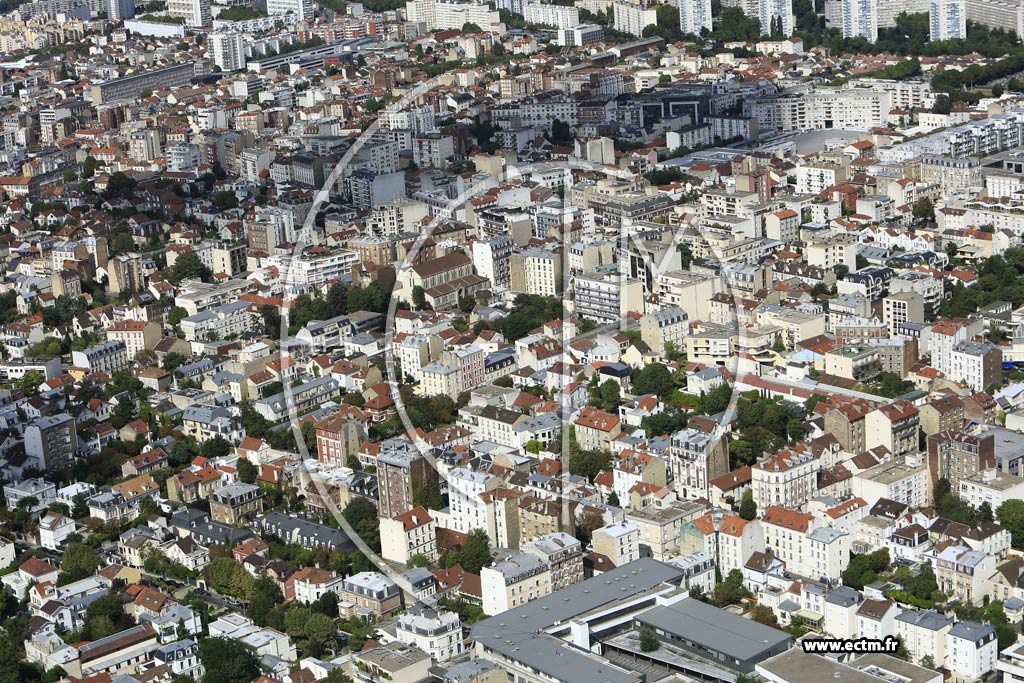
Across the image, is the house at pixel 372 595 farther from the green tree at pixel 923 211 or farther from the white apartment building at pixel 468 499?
the green tree at pixel 923 211

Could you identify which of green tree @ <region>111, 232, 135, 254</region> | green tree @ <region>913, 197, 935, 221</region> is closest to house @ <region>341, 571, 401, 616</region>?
green tree @ <region>111, 232, 135, 254</region>

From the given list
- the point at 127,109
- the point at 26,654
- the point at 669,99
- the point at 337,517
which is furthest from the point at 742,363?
the point at 127,109

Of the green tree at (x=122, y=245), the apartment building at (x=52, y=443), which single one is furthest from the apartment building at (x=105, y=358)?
the green tree at (x=122, y=245)

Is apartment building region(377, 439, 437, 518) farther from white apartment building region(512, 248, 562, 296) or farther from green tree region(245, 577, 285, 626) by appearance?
white apartment building region(512, 248, 562, 296)

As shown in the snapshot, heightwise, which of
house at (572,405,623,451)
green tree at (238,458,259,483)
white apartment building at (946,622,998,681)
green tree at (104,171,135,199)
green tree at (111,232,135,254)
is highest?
green tree at (104,171,135,199)

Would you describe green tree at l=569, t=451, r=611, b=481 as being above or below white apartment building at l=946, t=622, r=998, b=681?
above

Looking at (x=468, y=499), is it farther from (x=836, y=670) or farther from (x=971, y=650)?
(x=971, y=650)
